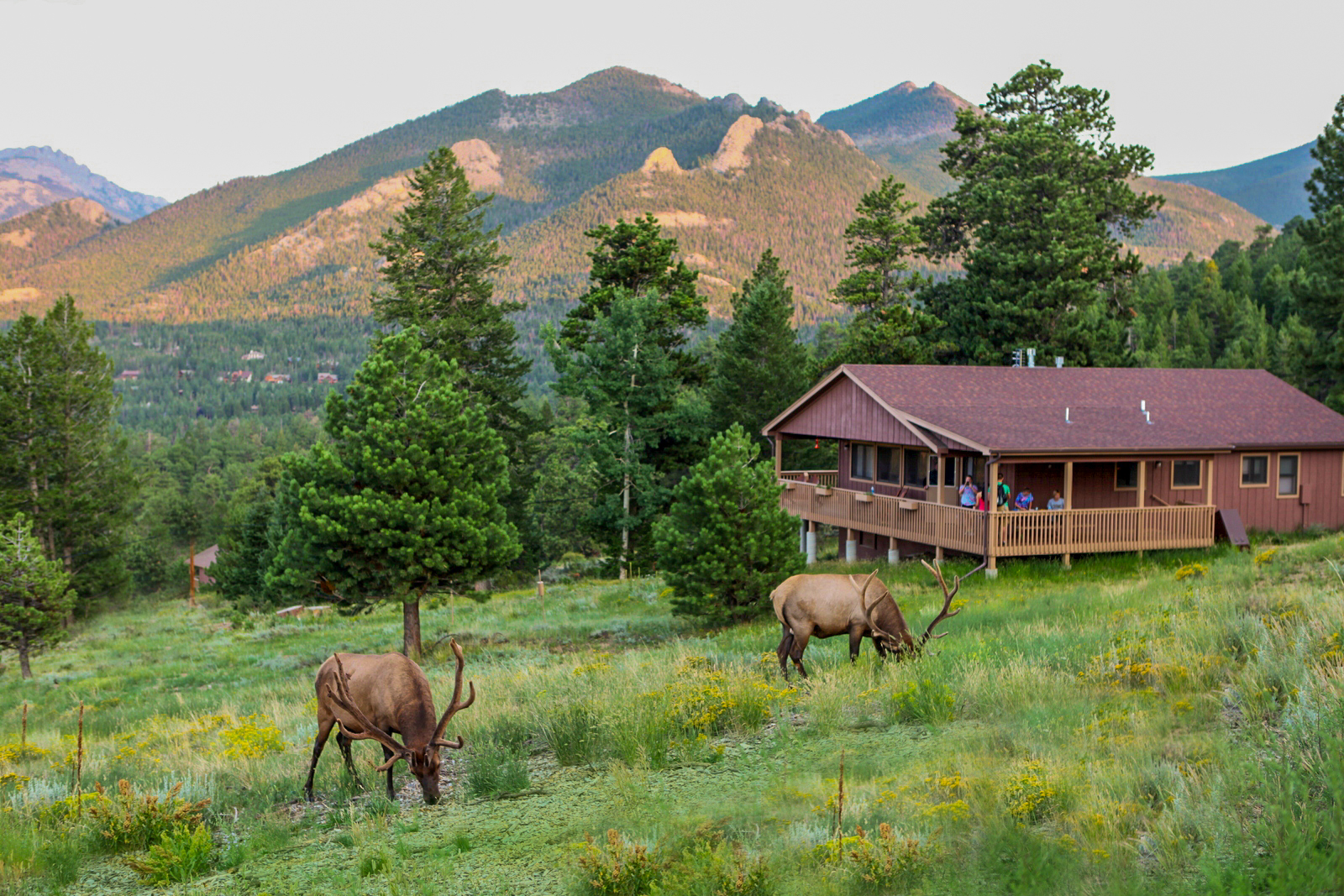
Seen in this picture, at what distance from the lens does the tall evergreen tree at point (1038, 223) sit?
148 ft

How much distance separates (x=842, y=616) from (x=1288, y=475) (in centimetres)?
2429

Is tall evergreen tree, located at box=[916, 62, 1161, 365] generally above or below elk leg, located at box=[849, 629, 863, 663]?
above

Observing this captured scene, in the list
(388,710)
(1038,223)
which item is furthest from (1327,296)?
(388,710)

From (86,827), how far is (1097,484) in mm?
27376

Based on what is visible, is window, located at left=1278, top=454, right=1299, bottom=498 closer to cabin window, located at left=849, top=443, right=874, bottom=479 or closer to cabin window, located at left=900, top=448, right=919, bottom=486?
cabin window, located at left=900, top=448, right=919, bottom=486

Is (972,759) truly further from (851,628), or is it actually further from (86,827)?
(86,827)

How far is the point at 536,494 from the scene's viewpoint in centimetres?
7719

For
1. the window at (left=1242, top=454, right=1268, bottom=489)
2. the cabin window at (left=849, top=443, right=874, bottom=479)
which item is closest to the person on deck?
the cabin window at (left=849, top=443, right=874, bottom=479)

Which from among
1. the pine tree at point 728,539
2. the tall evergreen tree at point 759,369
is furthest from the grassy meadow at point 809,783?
the tall evergreen tree at point 759,369

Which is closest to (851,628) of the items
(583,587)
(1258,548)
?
(1258,548)

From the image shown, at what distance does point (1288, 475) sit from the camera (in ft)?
96.5

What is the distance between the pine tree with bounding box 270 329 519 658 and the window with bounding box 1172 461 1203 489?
1964 cm

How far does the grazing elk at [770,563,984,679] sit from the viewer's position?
1137 centimetres

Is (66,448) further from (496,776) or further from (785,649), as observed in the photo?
(496,776)
